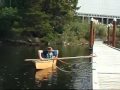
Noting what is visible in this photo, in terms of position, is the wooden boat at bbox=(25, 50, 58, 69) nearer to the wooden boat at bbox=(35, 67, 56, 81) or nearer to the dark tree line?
the wooden boat at bbox=(35, 67, 56, 81)

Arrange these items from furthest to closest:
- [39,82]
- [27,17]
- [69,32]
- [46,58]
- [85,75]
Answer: [69,32] < [27,17] < [46,58] < [85,75] < [39,82]

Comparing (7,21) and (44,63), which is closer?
(44,63)

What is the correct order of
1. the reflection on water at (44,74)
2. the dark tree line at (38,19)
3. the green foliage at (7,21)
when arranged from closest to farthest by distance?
the reflection on water at (44,74) < the dark tree line at (38,19) < the green foliage at (7,21)

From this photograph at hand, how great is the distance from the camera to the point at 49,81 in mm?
30156

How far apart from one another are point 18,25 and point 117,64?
1816 inches

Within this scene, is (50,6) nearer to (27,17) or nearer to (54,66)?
(27,17)

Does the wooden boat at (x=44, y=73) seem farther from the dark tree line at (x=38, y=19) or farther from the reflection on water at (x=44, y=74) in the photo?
the dark tree line at (x=38, y=19)

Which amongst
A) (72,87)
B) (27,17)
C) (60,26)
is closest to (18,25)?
(27,17)

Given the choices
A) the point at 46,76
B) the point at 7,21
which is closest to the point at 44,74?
the point at 46,76

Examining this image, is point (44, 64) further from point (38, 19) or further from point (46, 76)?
point (38, 19)

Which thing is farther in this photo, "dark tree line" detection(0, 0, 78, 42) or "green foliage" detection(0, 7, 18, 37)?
"green foliage" detection(0, 7, 18, 37)


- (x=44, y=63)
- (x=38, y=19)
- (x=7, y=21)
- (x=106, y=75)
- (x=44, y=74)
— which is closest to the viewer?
(x=106, y=75)

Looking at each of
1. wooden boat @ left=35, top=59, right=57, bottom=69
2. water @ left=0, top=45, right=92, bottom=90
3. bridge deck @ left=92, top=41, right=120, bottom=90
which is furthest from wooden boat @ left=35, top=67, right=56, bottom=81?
bridge deck @ left=92, top=41, right=120, bottom=90

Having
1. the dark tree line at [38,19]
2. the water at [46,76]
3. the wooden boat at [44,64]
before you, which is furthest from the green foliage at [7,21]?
the wooden boat at [44,64]
